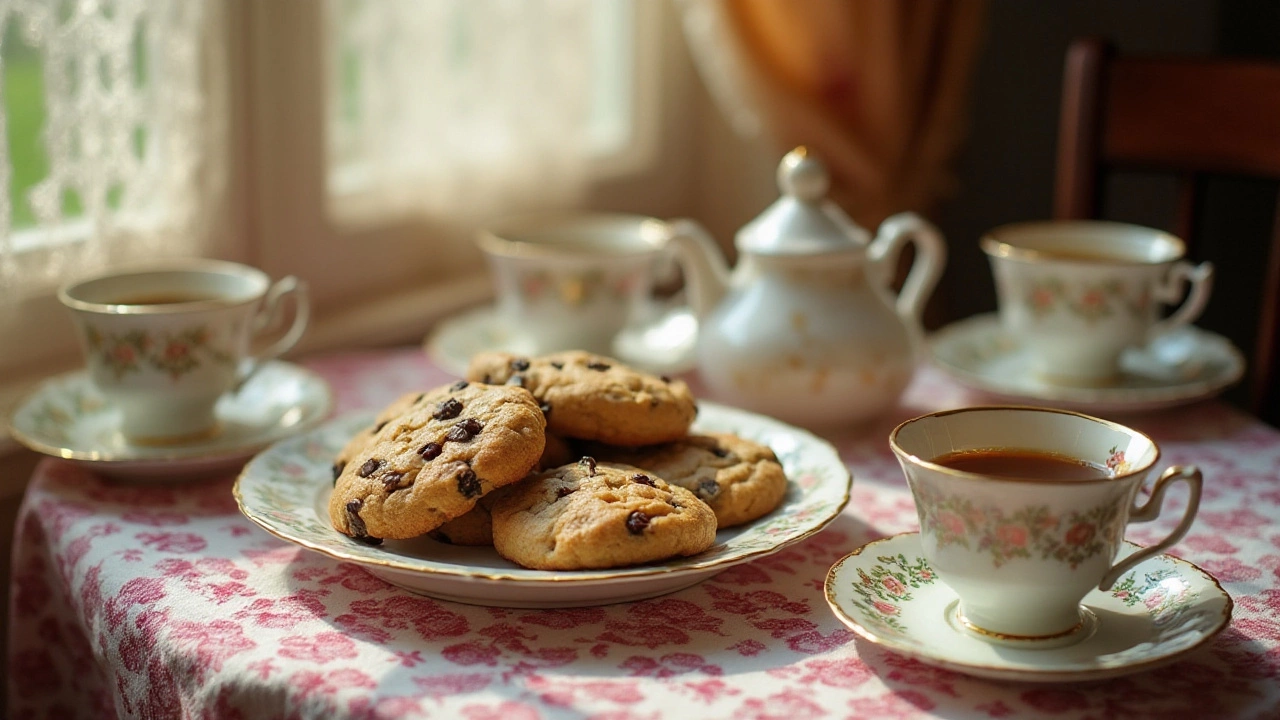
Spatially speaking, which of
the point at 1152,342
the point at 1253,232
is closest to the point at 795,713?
the point at 1152,342

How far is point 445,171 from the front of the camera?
184cm

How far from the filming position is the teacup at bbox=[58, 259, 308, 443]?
1173 mm

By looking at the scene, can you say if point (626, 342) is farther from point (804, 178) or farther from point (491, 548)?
point (491, 548)

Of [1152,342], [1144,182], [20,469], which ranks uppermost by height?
[1144,182]

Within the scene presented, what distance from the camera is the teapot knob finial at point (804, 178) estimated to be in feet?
4.22

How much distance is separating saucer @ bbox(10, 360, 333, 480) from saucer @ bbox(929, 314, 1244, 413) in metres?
0.75

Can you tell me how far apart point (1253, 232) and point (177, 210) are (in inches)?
68.0

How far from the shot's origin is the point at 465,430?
0.94m

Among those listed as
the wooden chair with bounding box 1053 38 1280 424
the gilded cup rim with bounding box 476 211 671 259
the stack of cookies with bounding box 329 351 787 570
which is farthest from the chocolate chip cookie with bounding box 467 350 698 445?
the wooden chair with bounding box 1053 38 1280 424

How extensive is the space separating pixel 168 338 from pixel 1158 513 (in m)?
0.88

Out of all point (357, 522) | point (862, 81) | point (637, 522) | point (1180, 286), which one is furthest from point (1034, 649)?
point (862, 81)

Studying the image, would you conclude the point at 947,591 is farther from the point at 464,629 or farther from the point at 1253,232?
the point at 1253,232

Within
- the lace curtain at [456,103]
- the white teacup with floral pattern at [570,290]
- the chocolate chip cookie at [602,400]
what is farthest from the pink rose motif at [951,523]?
the lace curtain at [456,103]

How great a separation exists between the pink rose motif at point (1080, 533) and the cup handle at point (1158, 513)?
0.05 meters
